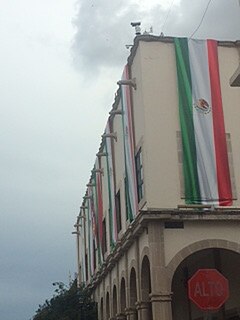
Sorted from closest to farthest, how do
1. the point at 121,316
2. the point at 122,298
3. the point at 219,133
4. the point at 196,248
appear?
the point at 196,248, the point at 219,133, the point at 121,316, the point at 122,298

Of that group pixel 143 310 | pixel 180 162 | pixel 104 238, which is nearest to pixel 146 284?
pixel 143 310

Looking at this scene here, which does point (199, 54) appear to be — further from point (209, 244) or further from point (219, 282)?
point (219, 282)

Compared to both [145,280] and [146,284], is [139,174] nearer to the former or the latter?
[145,280]

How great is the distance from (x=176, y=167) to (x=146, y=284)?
436cm

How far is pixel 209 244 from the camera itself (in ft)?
72.1

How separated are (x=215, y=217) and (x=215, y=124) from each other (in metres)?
3.50

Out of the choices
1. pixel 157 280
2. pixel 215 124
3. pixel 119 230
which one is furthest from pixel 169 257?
pixel 119 230

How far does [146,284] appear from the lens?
23.0 metres

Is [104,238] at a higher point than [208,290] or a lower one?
higher

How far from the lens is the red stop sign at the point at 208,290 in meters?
10.7

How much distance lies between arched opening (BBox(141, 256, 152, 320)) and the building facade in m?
0.04

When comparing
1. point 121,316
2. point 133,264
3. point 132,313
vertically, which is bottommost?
point 132,313

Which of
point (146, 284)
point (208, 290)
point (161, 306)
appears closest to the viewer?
point (208, 290)

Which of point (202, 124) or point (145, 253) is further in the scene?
point (202, 124)
